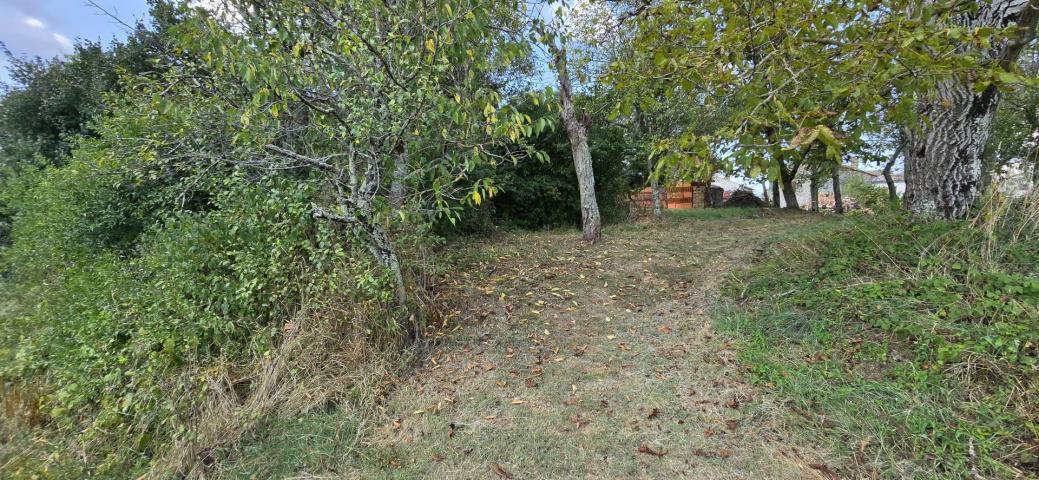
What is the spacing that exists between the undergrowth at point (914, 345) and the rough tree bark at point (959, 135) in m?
0.27

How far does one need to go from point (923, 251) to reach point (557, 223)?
6.22 meters

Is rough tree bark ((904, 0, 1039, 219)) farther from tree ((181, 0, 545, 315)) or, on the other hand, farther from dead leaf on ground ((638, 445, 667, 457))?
tree ((181, 0, 545, 315))

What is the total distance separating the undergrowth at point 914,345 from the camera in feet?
6.47

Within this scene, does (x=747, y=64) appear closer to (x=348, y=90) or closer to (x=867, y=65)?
(x=867, y=65)

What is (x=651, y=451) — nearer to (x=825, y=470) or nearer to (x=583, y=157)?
(x=825, y=470)

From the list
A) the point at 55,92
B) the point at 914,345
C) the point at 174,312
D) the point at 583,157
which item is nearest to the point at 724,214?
the point at 583,157

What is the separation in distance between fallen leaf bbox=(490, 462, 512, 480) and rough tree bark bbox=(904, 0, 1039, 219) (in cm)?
404

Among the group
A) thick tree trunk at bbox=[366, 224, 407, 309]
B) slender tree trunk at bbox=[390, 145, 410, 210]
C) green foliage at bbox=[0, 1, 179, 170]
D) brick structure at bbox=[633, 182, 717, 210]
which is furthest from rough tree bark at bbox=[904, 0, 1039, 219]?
brick structure at bbox=[633, 182, 717, 210]

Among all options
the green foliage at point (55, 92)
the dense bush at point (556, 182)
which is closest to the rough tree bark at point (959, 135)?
the dense bush at point (556, 182)

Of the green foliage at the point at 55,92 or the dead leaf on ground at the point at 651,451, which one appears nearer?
the dead leaf on ground at the point at 651,451

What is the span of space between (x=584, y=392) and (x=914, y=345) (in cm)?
202

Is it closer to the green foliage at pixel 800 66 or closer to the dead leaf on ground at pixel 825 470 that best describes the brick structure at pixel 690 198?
the green foliage at pixel 800 66

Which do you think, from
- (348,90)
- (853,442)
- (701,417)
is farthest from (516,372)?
(348,90)

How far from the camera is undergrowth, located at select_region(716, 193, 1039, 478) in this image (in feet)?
6.47
